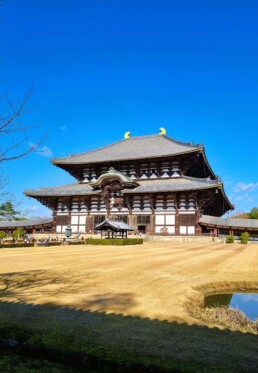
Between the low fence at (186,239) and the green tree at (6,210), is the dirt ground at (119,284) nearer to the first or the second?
the green tree at (6,210)

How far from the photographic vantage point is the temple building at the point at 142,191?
4456 cm

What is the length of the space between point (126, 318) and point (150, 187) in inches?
1526

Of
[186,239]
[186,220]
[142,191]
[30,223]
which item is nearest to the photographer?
[186,239]

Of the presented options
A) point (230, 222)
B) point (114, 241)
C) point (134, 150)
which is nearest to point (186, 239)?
point (230, 222)

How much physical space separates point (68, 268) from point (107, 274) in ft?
7.92

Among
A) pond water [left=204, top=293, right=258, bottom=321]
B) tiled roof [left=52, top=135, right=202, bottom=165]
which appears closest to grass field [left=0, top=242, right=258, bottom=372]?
pond water [left=204, top=293, right=258, bottom=321]

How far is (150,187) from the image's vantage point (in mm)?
45625

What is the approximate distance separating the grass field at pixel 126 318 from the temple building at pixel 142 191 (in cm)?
3133

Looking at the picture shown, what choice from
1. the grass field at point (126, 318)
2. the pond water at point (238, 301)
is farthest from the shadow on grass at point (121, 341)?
the pond water at point (238, 301)

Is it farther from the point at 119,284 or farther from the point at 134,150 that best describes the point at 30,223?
the point at 119,284

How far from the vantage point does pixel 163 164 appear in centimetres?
5006

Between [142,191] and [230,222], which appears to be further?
[142,191]

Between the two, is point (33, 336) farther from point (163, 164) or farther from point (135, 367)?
point (163, 164)

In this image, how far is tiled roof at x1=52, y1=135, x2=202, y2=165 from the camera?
49.4m
